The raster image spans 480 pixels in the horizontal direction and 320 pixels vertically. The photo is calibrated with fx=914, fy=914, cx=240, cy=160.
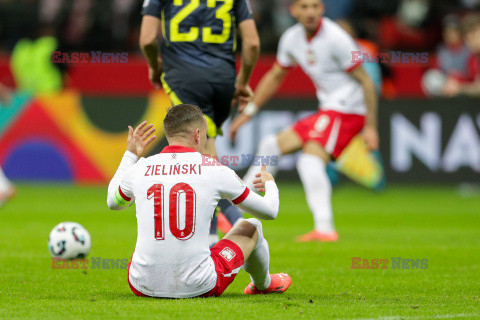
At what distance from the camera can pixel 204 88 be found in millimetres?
7492

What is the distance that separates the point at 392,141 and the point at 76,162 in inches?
223

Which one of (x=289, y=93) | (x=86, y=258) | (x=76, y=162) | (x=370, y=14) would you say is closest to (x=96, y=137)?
(x=76, y=162)

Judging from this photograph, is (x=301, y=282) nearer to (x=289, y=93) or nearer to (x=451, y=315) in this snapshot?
(x=451, y=315)

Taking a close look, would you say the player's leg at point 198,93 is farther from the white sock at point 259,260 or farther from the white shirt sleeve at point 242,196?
the white shirt sleeve at point 242,196

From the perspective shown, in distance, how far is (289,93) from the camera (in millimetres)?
17734

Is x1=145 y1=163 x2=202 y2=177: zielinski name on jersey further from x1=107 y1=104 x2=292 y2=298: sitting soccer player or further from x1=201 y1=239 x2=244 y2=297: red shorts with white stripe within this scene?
x1=201 y1=239 x2=244 y2=297: red shorts with white stripe

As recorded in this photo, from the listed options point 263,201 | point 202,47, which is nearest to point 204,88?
point 202,47

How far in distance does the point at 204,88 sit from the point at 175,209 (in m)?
2.36

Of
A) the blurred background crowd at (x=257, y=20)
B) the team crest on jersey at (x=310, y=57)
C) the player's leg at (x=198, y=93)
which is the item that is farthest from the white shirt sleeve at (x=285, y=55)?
the blurred background crowd at (x=257, y=20)

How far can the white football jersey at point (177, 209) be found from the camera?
17.4 feet

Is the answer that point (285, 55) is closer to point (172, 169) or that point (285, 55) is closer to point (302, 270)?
point (302, 270)

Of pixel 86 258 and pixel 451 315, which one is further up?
pixel 451 315

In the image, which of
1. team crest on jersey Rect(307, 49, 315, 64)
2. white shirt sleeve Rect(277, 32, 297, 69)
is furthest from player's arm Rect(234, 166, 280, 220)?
white shirt sleeve Rect(277, 32, 297, 69)

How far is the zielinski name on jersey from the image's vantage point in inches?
210
